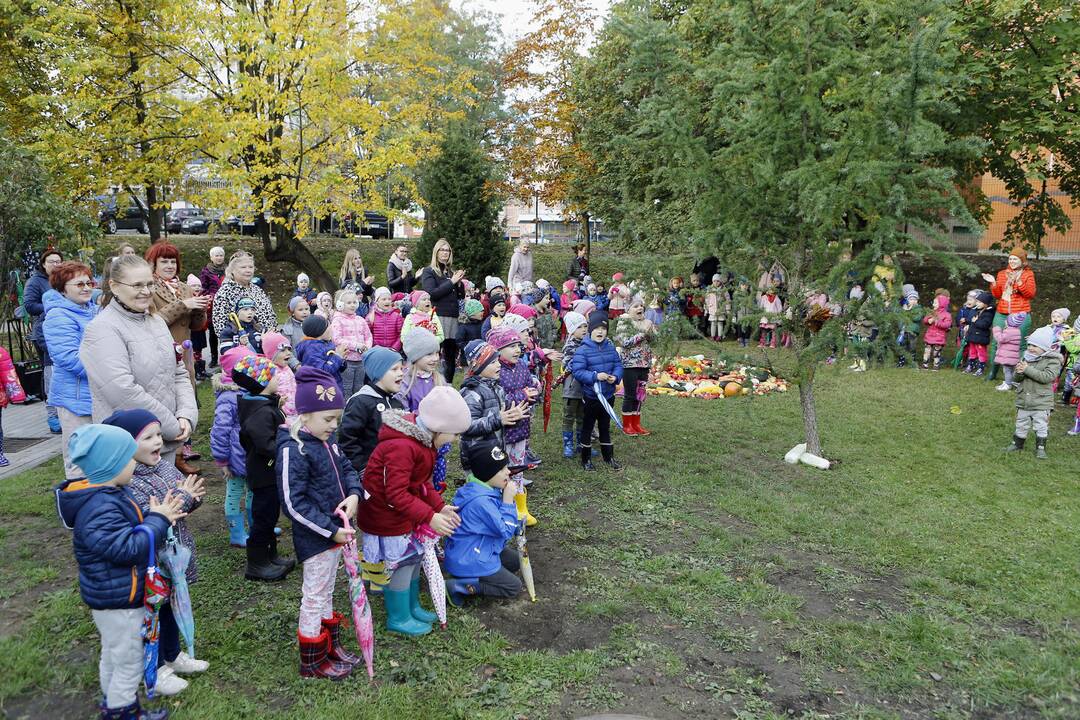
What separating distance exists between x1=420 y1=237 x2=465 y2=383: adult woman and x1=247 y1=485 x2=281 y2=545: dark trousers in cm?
567

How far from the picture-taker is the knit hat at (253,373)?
495 centimetres

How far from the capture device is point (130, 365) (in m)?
4.41

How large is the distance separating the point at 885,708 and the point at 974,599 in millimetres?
1748

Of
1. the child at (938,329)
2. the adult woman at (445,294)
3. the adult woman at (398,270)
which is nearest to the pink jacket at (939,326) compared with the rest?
the child at (938,329)

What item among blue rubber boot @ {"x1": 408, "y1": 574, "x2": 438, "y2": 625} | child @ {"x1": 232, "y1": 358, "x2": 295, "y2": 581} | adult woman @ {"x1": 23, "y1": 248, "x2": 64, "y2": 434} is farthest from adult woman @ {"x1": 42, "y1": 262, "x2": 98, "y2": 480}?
adult woman @ {"x1": 23, "y1": 248, "x2": 64, "y2": 434}

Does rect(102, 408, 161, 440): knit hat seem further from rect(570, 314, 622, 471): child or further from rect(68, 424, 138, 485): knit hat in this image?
rect(570, 314, 622, 471): child

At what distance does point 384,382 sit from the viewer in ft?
15.8

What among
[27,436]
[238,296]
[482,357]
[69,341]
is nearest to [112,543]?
[482,357]

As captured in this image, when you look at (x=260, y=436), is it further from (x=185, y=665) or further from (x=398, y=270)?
(x=398, y=270)

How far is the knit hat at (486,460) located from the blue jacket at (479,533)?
11cm

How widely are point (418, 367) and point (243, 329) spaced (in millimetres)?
2201

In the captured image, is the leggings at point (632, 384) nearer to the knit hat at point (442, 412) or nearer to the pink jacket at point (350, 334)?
the pink jacket at point (350, 334)

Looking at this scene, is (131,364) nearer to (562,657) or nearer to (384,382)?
(384,382)

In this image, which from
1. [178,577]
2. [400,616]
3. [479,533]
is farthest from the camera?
[479,533]
